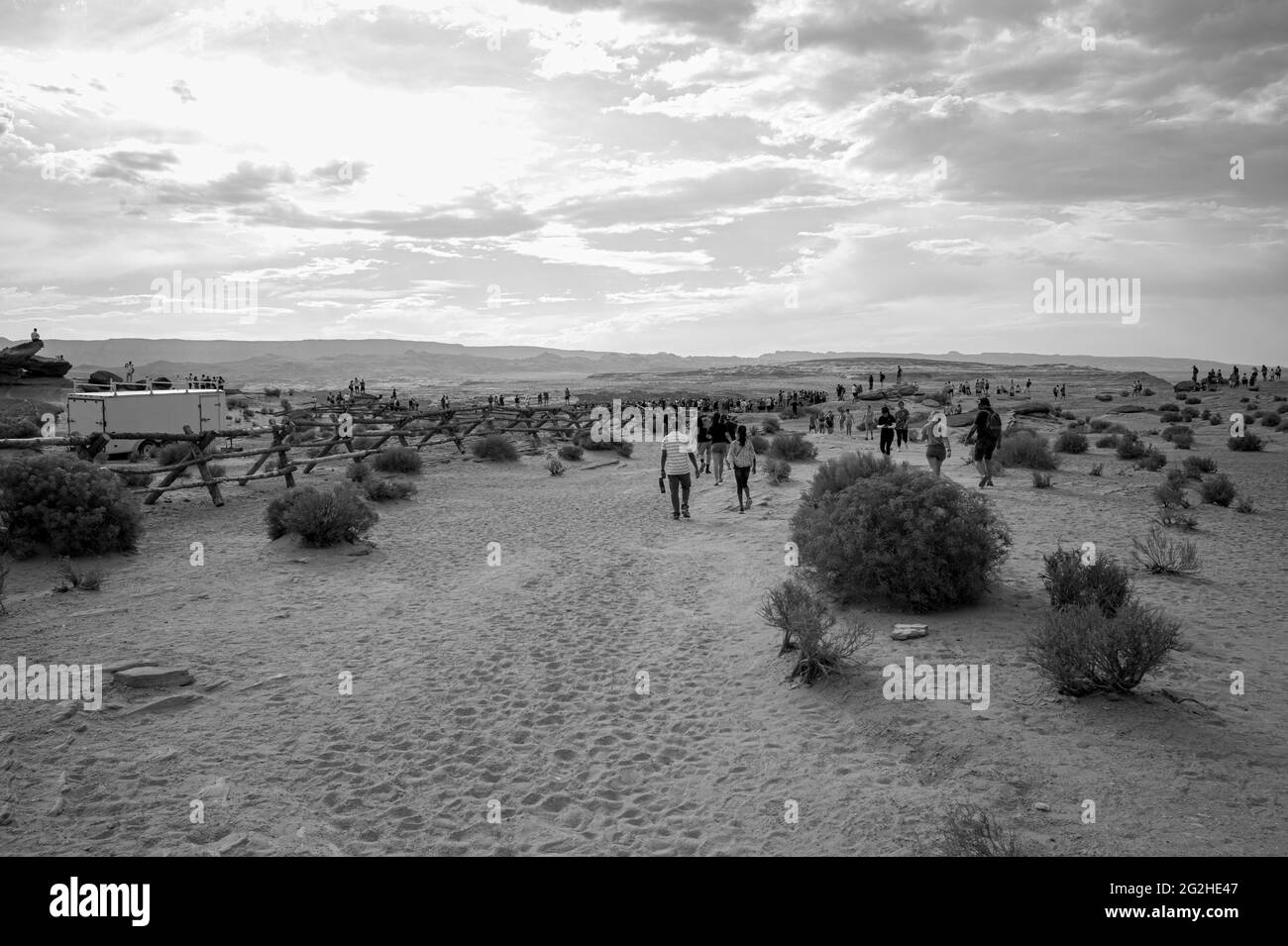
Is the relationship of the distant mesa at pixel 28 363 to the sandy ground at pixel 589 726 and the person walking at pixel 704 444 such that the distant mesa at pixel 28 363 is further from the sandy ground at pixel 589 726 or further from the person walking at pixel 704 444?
the sandy ground at pixel 589 726

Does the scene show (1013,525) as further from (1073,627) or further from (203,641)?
(203,641)

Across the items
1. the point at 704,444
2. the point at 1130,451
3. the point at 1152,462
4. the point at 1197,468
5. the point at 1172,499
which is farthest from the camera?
the point at 1130,451

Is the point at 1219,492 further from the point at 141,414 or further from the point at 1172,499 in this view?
the point at 141,414

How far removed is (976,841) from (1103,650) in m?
2.41

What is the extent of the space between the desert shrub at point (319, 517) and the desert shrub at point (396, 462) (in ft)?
30.5

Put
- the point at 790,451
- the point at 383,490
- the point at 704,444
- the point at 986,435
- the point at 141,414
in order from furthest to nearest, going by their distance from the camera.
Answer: the point at 790,451 → the point at 141,414 → the point at 704,444 → the point at 383,490 → the point at 986,435

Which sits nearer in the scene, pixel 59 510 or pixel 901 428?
pixel 59 510

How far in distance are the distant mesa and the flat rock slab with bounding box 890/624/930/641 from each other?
49897mm

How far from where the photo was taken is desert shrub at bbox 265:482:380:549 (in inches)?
475

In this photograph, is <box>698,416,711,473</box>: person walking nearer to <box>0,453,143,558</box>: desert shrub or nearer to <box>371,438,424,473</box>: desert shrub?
<box>371,438,424,473</box>: desert shrub

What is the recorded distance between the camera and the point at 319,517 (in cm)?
1210

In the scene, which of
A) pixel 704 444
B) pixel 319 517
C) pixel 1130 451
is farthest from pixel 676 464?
pixel 1130 451

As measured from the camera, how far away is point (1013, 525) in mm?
12461

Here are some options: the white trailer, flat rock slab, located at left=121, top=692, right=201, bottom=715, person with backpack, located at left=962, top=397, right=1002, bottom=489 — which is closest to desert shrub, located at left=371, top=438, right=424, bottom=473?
the white trailer
